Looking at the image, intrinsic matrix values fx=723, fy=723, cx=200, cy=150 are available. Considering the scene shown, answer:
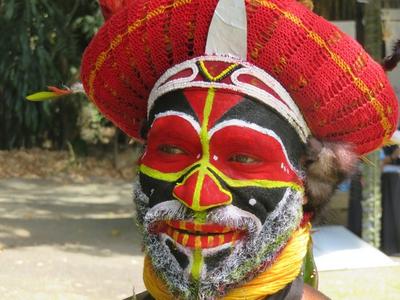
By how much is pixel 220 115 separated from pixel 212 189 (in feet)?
Answer: 0.66

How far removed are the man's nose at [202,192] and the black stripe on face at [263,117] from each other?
157 mm

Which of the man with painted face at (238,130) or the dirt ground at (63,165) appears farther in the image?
the dirt ground at (63,165)

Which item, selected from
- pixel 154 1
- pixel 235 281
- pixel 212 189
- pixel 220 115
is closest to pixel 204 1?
pixel 154 1

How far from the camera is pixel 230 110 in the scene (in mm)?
1899

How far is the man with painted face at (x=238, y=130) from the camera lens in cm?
188

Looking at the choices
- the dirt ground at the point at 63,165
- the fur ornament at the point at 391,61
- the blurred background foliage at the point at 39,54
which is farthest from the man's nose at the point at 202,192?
the dirt ground at the point at 63,165

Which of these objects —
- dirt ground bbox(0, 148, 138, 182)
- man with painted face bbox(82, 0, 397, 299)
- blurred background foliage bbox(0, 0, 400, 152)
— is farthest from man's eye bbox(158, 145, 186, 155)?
dirt ground bbox(0, 148, 138, 182)

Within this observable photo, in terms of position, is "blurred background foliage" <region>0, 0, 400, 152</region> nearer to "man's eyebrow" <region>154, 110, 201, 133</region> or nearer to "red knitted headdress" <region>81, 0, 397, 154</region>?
"red knitted headdress" <region>81, 0, 397, 154</region>

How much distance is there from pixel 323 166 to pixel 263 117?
0.25m

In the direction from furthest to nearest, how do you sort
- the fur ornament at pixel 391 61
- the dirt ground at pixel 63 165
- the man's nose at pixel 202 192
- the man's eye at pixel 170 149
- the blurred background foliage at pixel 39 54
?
the dirt ground at pixel 63 165
the blurred background foliage at pixel 39 54
the fur ornament at pixel 391 61
the man's eye at pixel 170 149
the man's nose at pixel 202 192

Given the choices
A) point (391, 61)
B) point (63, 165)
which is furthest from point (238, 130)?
point (63, 165)

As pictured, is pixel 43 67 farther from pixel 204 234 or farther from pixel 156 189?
pixel 204 234

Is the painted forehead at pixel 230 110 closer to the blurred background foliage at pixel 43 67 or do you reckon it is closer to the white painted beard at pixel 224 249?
the white painted beard at pixel 224 249

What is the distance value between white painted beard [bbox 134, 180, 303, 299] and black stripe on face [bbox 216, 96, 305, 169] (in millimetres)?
138
